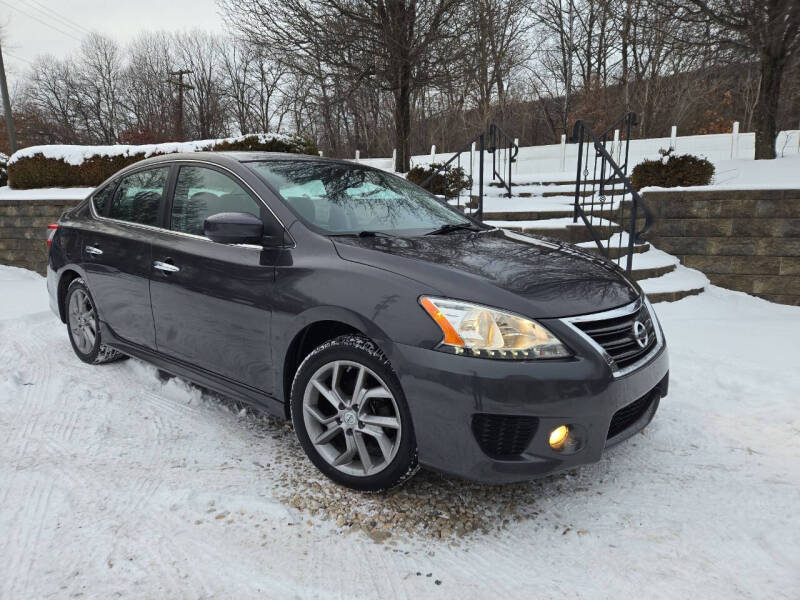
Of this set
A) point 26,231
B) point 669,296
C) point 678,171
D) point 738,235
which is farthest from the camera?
point 26,231

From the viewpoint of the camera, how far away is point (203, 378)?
324 centimetres

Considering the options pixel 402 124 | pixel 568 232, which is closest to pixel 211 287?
pixel 568 232

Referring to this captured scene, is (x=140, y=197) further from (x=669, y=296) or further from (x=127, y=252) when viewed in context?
(x=669, y=296)

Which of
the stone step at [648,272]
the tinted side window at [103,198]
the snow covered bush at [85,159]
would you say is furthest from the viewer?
the snow covered bush at [85,159]

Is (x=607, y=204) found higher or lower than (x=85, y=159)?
lower

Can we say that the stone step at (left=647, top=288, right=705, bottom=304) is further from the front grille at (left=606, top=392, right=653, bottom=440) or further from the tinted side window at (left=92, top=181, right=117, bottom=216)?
the tinted side window at (left=92, top=181, right=117, bottom=216)

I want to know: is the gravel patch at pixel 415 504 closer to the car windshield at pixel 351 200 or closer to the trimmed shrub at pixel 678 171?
the car windshield at pixel 351 200

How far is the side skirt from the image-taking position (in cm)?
291

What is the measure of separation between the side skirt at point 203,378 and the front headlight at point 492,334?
3.71 feet

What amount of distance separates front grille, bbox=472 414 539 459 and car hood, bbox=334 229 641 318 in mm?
437

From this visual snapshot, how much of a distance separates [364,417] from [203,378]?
1.27 m

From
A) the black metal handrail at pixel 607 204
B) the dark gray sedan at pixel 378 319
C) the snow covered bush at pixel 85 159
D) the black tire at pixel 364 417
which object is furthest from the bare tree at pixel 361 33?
the black tire at pixel 364 417

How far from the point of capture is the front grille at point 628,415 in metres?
2.38

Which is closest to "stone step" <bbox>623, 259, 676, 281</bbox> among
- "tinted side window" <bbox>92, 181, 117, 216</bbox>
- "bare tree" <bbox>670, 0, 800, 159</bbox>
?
"tinted side window" <bbox>92, 181, 117, 216</bbox>
